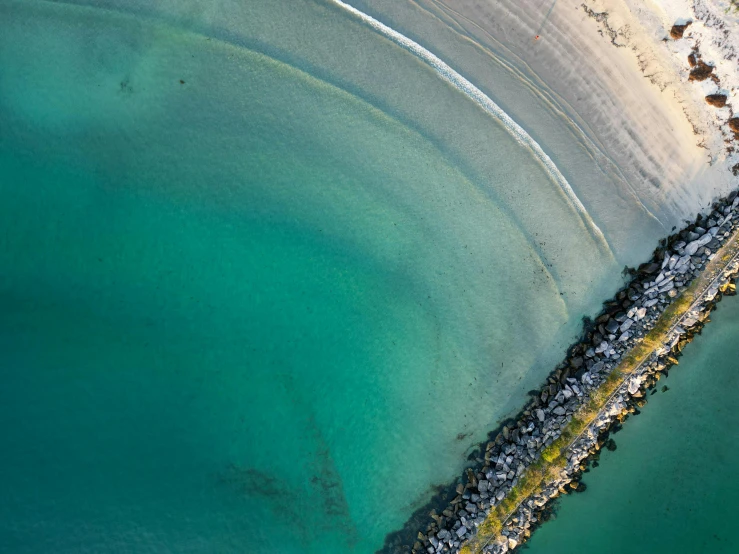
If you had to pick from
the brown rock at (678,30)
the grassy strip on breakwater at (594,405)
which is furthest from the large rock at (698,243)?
the brown rock at (678,30)

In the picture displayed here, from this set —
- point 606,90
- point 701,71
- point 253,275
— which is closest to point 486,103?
point 606,90

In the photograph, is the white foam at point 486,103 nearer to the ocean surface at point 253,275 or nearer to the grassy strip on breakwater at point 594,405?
the ocean surface at point 253,275

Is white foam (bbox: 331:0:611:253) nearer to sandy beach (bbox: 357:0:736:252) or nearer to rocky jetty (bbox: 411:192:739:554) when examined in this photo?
sandy beach (bbox: 357:0:736:252)

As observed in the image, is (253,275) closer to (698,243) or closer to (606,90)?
(606,90)

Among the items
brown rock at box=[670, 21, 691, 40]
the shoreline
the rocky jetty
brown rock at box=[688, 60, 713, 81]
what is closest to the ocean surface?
the rocky jetty

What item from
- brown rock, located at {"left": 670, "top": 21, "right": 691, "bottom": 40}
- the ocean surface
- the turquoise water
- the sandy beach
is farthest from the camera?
the turquoise water


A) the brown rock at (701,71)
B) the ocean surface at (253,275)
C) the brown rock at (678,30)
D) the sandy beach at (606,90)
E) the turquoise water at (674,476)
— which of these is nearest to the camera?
the brown rock at (678,30)

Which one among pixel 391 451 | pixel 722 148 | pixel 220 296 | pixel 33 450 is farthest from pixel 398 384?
pixel 722 148
